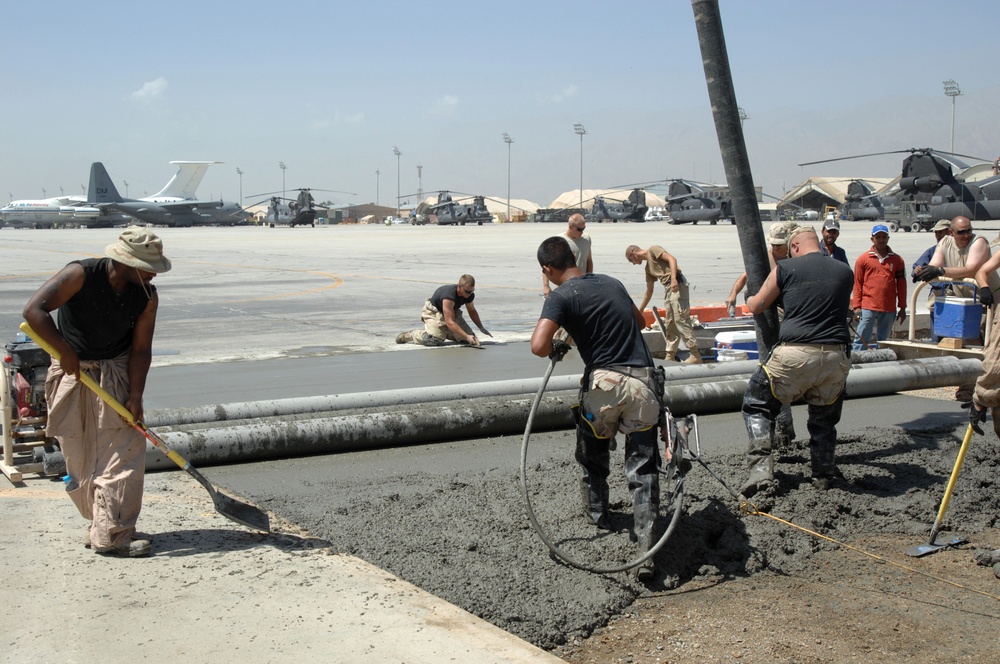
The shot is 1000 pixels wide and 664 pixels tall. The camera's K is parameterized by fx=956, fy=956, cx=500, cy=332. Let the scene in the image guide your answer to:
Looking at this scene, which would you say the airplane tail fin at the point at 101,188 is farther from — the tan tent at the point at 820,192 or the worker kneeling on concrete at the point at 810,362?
the worker kneeling on concrete at the point at 810,362

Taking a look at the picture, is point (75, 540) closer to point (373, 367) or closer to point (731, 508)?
point (731, 508)

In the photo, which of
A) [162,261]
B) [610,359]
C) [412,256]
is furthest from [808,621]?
[412,256]

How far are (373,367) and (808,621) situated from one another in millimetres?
7840

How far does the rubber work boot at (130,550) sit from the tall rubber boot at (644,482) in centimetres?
257

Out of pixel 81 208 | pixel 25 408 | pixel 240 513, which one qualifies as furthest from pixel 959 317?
pixel 81 208

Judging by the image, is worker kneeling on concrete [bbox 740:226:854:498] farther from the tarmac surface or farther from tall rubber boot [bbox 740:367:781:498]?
the tarmac surface

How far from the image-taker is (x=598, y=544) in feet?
17.0

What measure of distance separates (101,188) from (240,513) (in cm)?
9184

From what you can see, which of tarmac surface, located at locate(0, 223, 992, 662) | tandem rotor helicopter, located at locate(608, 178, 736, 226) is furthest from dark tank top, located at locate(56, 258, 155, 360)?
tandem rotor helicopter, located at locate(608, 178, 736, 226)

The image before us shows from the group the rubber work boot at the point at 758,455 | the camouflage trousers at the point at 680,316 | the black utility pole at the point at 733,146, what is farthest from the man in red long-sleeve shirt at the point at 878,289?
the rubber work boot at the point at 758,455

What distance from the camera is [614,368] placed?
505 centimetres

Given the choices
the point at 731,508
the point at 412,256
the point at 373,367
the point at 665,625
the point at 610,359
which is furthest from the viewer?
the point at 412,256

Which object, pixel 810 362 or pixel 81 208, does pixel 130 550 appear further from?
pixel 81 208

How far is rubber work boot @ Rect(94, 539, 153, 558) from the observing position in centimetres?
498
